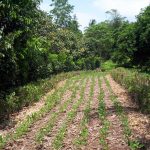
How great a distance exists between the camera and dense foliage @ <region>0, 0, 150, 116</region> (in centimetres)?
1680

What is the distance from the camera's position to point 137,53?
1468 inches

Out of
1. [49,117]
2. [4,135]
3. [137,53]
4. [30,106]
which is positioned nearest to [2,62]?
[30,106]

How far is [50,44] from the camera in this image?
33.8 m

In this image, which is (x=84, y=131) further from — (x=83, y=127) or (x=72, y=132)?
(x=83, y=127)

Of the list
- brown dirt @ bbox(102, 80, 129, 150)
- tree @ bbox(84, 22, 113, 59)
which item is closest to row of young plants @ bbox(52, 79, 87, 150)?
brown dirt @ bbox(102, 80, 129, 150)

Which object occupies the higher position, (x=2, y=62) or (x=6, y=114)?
(x=2, y=62)

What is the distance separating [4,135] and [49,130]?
1354mm

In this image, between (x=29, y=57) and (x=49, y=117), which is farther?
(x=29, y=57)

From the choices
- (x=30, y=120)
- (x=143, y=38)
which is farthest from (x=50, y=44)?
(x=30, y=120)

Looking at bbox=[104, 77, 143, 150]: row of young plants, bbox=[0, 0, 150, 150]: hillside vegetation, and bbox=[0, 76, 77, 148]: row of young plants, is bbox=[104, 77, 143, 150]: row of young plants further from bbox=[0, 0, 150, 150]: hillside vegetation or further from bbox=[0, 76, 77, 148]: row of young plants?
bbox=[0, 76, 77, 148]: row of young plants

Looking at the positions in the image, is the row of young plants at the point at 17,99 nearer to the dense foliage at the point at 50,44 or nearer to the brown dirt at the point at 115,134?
the dense foliage at the point at 50,44

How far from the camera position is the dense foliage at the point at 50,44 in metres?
16.8

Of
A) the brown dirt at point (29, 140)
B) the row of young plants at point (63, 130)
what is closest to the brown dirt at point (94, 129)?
the row of young plants at point (63, 130)

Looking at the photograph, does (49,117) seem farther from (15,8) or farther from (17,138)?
(15,8)
